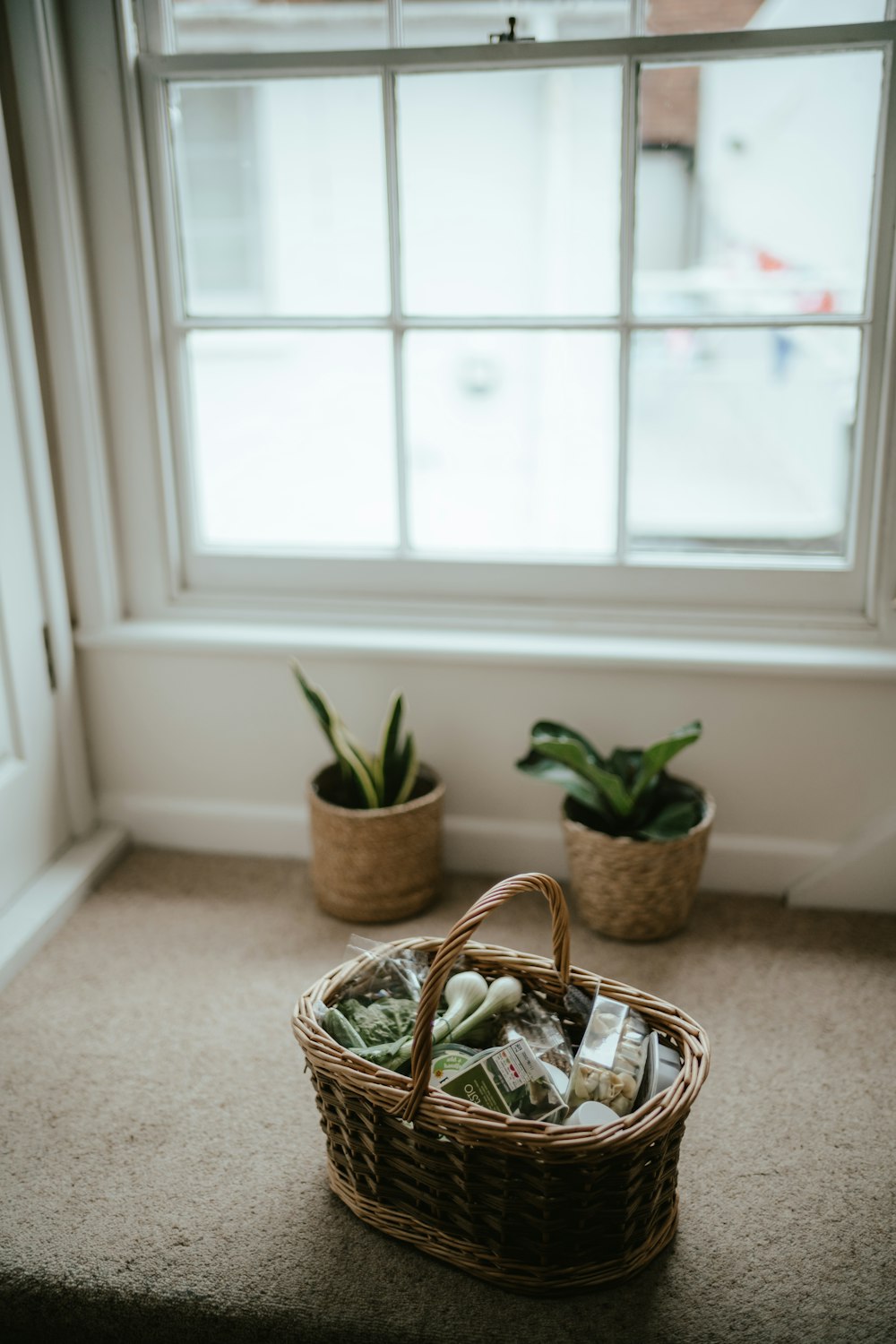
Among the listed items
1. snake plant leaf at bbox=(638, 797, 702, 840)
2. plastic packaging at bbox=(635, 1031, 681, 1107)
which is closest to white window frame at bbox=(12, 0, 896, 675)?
snake plant leaf at bbox=(638, 797, 702, 840)

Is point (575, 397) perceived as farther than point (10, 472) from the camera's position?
Yes

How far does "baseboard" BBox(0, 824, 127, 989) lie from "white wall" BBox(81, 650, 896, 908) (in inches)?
3.6

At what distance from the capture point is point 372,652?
1.93 metres

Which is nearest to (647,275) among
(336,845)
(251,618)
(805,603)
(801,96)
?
(801,96)

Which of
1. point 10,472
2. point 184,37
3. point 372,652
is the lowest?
point 372,652

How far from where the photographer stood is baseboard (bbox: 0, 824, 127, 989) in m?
1.74

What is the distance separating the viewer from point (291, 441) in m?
2.10

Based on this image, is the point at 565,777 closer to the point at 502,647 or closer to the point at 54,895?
the point at 502,647

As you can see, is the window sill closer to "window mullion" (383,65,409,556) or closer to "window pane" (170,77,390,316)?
"window mullion" (383,65,409,556)

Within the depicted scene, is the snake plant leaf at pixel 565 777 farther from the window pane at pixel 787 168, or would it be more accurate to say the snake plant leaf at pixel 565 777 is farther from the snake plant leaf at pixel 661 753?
the window pane at pixel 787 168

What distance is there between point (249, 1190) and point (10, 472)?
118 centimetres

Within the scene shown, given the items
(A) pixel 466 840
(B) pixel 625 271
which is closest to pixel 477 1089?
(A) pixel 466 840

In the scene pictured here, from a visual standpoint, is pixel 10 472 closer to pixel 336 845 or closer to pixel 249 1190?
pixel 336 845

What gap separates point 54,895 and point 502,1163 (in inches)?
42.9
